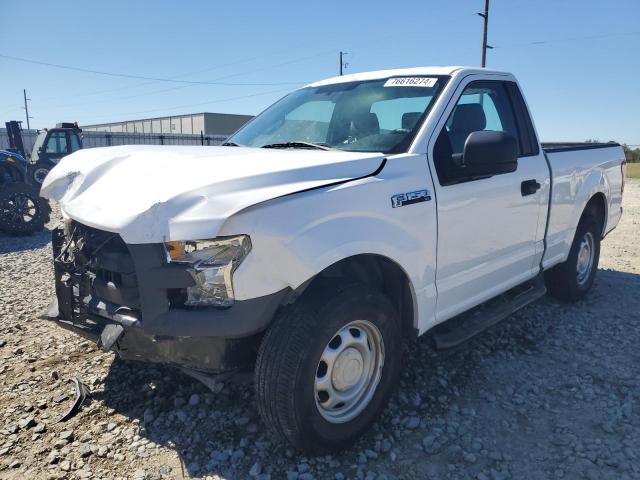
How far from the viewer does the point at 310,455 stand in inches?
96.0

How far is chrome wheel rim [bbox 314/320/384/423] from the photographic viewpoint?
250cm

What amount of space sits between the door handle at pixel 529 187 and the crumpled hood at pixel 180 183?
4.72ft

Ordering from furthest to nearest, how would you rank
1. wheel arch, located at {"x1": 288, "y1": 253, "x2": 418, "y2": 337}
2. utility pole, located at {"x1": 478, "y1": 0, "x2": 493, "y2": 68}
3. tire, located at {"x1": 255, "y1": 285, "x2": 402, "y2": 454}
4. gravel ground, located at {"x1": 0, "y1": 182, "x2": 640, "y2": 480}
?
utility pole, located at {"x1": 478, "y1": 0, "x2": 493, "y2": 68}
wheel arch, located at {"x1": 288, "y1": 253, "x2": 418, "y2": 337}
gravel ground, located at {"x1": 0, "y1": 182, "x2": 640, "y2": 480}
tire, located at {"x1": 255, "y1": 285, "x2": 402, "y2": 454}

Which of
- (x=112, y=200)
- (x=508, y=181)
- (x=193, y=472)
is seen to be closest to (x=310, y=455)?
(x=193, y=472)

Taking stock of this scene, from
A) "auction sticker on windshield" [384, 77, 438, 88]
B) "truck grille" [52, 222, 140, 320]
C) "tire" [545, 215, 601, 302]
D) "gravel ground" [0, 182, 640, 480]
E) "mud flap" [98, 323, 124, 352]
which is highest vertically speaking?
"auction sticker on windshield" [384, 77, 438, 88]

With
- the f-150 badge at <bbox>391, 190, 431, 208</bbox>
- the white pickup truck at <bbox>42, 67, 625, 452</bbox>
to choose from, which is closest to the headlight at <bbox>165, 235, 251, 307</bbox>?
the white pickup truck at <bbox>42, 67, 625, 452</bbox>

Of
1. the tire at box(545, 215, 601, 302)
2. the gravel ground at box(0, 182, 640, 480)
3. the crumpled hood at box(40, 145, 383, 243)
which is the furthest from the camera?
the tire at box(545, 215, 601, 302)

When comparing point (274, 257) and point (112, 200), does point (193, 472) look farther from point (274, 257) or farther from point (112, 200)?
point (112, 200)

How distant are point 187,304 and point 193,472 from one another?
2.88 ft

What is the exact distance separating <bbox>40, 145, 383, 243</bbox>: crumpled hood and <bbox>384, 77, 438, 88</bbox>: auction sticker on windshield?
819mm

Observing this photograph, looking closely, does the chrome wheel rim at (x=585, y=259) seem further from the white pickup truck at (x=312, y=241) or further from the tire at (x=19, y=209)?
the tire at (x=19, y=209)

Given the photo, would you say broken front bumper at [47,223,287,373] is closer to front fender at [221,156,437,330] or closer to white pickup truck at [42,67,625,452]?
white pickup truck at [42,67,625,452]

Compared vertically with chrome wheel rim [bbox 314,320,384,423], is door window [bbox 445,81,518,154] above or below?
above

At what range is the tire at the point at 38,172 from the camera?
46.0 ft
